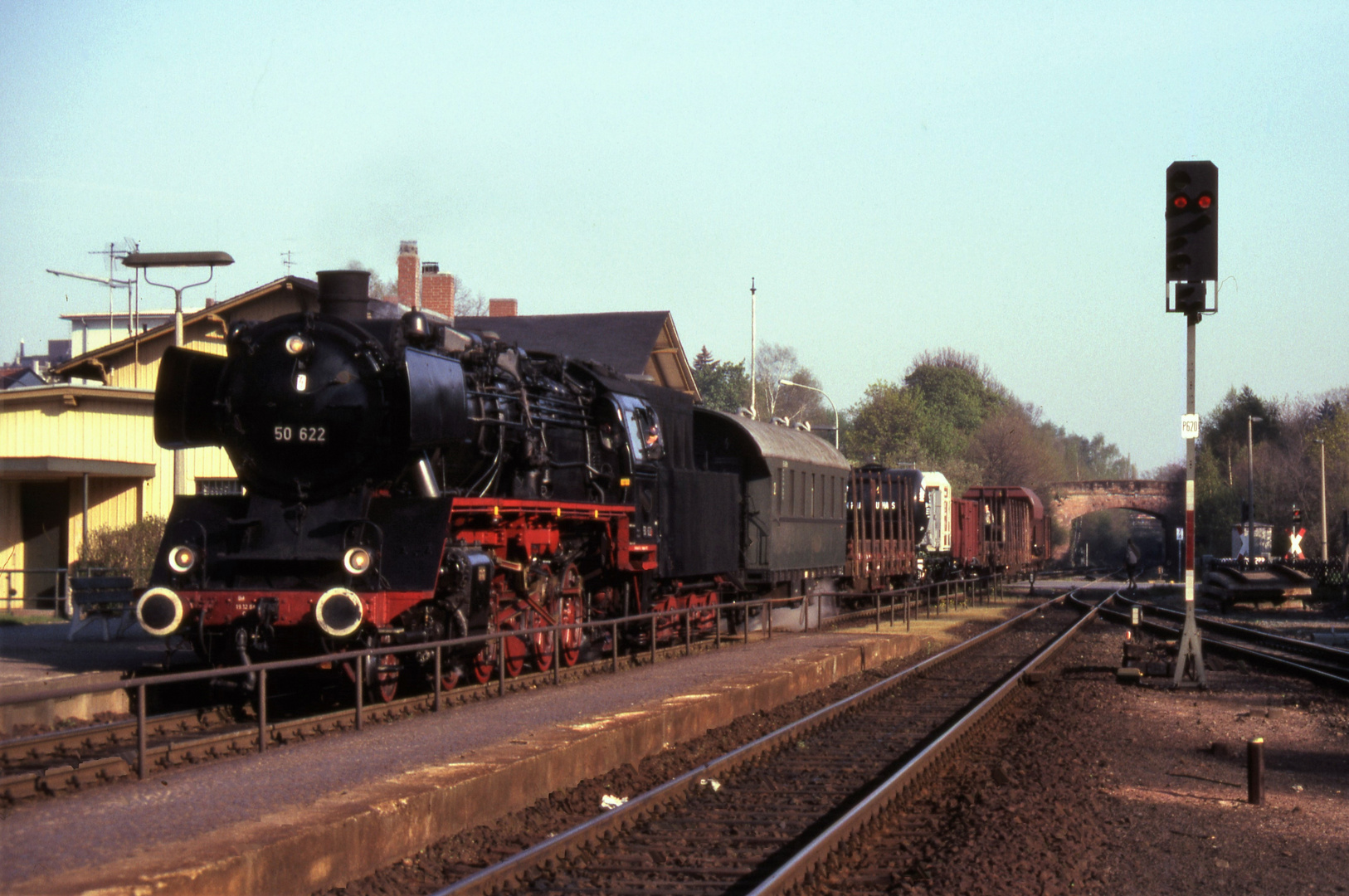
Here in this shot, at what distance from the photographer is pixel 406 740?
9.27 metres

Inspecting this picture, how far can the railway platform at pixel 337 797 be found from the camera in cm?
570

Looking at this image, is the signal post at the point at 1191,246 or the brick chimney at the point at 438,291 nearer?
the signal post at the point at 1191,246

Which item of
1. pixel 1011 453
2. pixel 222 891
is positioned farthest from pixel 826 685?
pixel 1011 453

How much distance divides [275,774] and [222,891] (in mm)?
2370

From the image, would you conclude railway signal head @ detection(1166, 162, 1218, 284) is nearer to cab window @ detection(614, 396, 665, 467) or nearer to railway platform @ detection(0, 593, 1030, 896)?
cab window @ detection(614, 396, 665, 467)

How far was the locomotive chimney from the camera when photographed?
1234cm

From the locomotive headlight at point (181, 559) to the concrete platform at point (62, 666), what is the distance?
1.10 meters

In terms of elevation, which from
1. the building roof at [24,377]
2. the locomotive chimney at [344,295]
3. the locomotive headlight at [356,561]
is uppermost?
the building roof at [24,377]

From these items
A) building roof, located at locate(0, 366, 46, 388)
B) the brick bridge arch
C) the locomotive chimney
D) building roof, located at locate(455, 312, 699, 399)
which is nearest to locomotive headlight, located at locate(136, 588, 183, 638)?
the locomotive chimney

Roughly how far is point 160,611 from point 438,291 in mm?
30591

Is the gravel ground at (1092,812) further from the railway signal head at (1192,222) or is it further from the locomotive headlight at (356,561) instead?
the railway signal head at (1192,222)

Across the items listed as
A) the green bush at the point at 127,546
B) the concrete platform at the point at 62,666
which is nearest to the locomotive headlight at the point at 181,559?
the concrete platform at the point at 62,666

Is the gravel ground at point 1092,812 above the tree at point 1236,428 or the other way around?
the other way around

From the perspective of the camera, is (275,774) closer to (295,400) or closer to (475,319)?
(295,400)
